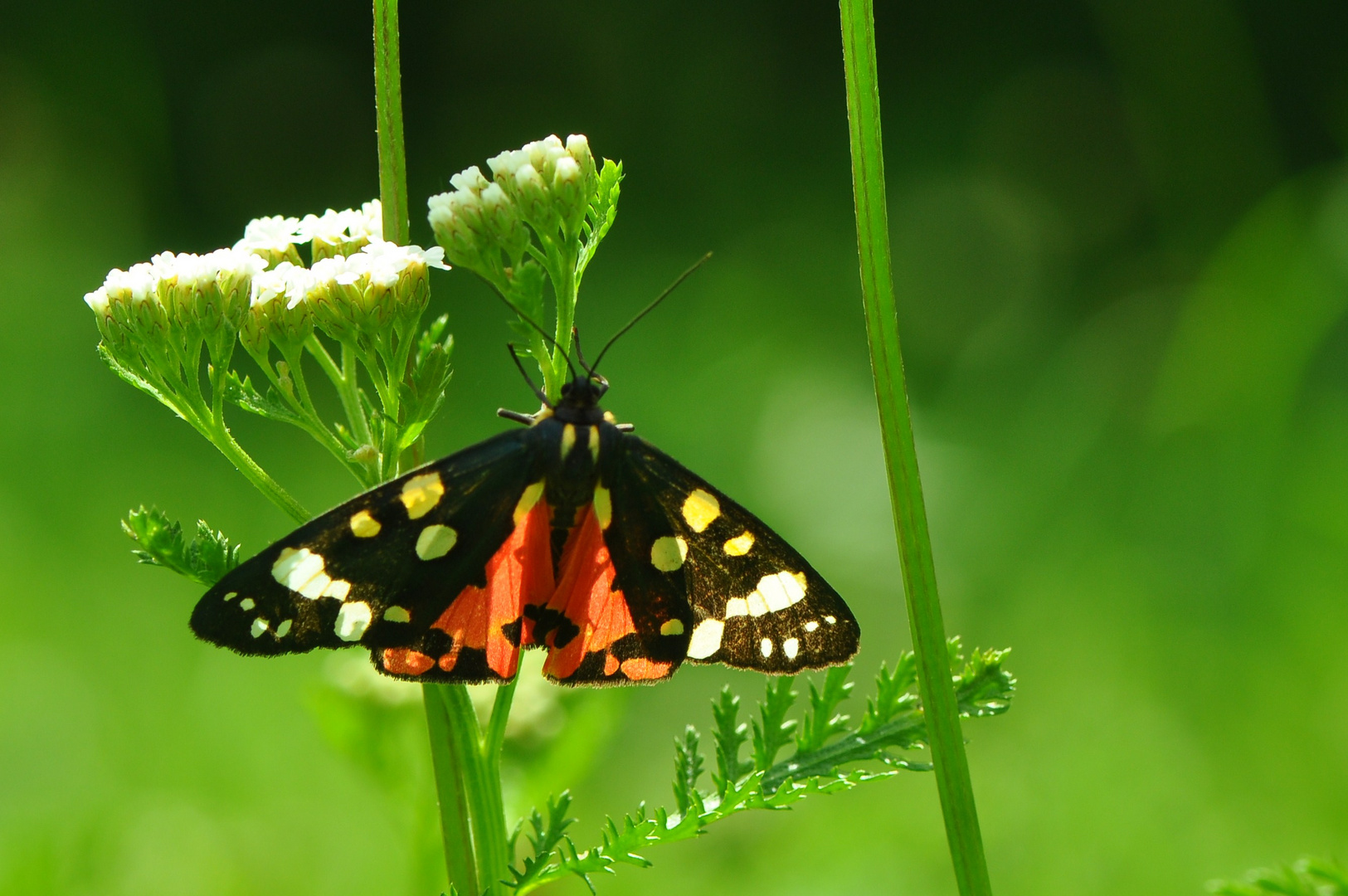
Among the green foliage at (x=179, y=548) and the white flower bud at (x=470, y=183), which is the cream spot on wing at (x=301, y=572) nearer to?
the green foliage at (x=179, y=548)

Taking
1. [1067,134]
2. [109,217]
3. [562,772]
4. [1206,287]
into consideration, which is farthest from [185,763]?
[1067,134]

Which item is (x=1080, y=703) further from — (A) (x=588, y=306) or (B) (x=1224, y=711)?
(A) (x=588, y=306)

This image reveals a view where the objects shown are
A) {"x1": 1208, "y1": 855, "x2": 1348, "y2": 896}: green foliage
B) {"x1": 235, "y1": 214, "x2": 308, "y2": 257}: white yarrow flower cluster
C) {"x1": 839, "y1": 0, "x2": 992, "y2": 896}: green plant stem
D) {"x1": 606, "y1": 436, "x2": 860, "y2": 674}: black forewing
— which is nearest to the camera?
{"x1": 1208, "y1": 855, "x2": 1348, "y2": 896}: green foliage

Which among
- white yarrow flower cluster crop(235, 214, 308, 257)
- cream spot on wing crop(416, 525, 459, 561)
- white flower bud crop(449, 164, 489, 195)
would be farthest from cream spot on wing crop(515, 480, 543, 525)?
white yarrow flower cluster crop(235, 214, 308, 257)

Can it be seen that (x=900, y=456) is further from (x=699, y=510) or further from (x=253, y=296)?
(x=253, y=296)

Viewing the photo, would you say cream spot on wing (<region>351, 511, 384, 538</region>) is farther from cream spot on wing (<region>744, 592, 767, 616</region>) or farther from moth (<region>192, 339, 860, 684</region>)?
cream spot on wing (<region>744, 592, 767, 616</region>)

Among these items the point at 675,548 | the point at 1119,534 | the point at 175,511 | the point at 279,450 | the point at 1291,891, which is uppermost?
the point at 279,450

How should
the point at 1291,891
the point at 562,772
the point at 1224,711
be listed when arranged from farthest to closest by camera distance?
1. the point at 1224,711
2. the point at 562,772
3. the point at 1291,891
